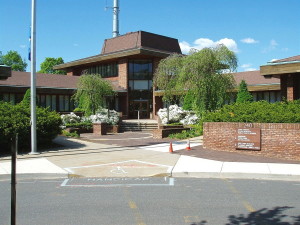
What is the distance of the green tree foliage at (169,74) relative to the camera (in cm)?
2523

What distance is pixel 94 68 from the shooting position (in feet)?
147

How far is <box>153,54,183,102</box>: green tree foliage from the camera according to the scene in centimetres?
2523

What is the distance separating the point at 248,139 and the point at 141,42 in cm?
2871

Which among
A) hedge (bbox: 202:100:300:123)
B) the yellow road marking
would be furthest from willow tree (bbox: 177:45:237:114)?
the yellow road marking

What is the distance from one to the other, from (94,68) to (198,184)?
123 feet

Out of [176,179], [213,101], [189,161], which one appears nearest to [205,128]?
[189,161]

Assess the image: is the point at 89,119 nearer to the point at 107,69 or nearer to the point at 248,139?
the point at 107,69

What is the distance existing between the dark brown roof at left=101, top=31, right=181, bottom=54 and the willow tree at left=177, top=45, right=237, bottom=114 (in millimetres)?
18319

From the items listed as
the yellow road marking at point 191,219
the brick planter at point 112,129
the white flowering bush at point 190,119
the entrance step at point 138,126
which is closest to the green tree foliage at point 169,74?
the white flowering bush at point 190,119

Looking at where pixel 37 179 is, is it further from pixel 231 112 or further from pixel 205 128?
pixel 231 112

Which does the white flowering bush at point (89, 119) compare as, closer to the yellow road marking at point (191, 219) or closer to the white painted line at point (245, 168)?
the white painted line at point (245, 168)

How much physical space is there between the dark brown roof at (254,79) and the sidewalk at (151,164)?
18.0 m

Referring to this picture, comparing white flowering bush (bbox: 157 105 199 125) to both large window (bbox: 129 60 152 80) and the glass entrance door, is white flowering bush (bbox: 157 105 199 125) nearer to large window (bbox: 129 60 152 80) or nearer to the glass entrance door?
the glass entrance door

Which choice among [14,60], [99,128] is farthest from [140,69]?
[14,60]
